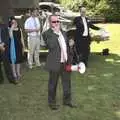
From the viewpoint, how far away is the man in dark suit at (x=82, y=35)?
1516 cm

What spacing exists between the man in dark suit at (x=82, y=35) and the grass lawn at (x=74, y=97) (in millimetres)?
584

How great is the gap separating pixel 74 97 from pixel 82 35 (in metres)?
4.35

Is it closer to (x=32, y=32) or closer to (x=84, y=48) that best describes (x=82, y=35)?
(x=84, y=48)

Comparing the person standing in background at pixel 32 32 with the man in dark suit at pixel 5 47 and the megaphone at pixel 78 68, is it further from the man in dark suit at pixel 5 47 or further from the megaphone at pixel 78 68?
Result: the megaphone at pixel 78 68

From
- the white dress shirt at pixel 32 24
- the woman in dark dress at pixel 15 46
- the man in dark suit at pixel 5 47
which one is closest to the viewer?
the man in dark suit at pixel 5 47

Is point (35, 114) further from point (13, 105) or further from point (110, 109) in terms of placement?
point (110, 109)

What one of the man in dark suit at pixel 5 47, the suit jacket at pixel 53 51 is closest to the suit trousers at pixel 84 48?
the man in dark suit at pixel 5 47

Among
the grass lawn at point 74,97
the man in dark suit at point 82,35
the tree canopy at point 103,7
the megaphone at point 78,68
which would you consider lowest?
the tree canopy at point 103,7

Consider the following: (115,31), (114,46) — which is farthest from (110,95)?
(115,31)

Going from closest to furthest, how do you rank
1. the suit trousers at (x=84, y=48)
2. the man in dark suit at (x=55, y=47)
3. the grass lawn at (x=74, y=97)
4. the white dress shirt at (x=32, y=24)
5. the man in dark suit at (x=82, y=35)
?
1. the man in dark suit at (x=55, y=47)
2. the grass lawn at (x=74, y=97)
3. the man in dark suit at (x=82, y=35)
4. the white dress shirt at (x=32, y=24)
5. the suit trousers at (x=84, y=48)

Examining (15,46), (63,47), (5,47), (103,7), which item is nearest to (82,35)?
(15,46)

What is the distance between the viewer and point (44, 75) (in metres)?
14.4

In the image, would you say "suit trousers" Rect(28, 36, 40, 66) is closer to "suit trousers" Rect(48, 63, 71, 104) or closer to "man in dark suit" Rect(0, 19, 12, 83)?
"man in dark suit" Rect(0, 19, 12, 83)

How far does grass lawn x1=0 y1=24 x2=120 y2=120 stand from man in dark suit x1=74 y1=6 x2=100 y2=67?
584 mm
